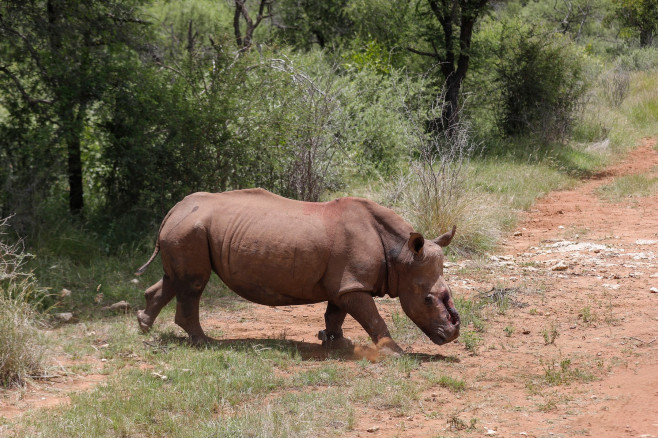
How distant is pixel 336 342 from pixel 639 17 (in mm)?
24115

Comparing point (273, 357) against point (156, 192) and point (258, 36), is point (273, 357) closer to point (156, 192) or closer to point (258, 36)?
point (156, 192)

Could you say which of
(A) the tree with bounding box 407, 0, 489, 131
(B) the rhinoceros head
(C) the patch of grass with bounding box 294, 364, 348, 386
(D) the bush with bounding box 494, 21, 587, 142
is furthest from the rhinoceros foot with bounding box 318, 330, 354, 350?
(D) the bush with bounding box 494, 21, 587, 142

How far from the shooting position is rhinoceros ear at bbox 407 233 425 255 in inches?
262

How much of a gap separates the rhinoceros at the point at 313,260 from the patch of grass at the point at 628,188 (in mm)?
8332

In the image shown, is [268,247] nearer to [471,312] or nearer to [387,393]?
[387,393]

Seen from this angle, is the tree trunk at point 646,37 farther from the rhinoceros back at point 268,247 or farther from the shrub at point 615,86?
the rhinoceros back at point 268,247

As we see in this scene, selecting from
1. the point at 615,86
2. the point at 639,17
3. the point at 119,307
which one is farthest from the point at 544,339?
the point at 639,17

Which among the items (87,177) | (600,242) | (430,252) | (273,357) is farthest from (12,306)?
(600,242)

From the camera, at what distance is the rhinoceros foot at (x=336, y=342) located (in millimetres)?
7148

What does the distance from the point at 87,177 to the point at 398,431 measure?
313 inches

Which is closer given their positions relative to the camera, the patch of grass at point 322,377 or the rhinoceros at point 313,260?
the patch of grass at point 322,377

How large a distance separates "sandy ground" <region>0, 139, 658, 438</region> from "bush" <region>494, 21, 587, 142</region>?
6.31 m

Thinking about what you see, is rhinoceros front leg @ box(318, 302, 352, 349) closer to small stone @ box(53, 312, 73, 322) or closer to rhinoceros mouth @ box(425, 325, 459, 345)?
rhinoceros mouth @ box(425, 325, 459, 345)

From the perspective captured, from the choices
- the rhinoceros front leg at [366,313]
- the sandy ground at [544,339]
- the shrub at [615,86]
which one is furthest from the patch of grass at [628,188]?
the rhinoceros front leg at [366,313]
